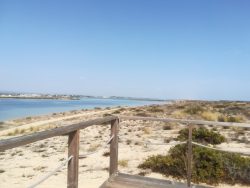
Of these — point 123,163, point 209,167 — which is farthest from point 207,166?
point 123,163

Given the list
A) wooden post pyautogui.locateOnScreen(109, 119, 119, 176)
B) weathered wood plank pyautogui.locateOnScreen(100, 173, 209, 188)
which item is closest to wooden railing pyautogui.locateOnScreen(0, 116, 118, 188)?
wooden post pyautogui.locateOnScreen(109, 119, 119, 176)

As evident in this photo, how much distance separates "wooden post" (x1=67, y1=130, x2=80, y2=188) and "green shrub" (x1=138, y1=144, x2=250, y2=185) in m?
4.13

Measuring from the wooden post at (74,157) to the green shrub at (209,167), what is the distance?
4.13 metres

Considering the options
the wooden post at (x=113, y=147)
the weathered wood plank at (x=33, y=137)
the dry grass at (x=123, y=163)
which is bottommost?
the dry grass at (x=123, y=163)

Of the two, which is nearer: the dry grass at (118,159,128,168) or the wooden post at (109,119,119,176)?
the wooden post at (109,119,119,176)

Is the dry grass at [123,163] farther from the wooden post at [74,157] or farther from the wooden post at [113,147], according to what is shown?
the wooden post at [74,157]

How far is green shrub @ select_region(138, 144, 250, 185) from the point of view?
6680mm

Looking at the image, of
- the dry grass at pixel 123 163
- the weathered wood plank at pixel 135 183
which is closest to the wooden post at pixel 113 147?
the weathered wood plank at pixel 135 183

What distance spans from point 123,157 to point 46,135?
7.24m

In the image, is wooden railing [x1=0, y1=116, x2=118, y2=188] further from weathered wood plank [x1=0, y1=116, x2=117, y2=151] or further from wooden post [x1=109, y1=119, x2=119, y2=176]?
wooden post [x1=109, y1=119, x2=119, y2=176]

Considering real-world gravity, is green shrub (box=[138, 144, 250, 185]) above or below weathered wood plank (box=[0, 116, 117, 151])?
below

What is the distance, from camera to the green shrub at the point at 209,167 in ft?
21.9

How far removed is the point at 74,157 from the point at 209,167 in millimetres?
4450

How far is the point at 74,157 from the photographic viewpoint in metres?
3.22
